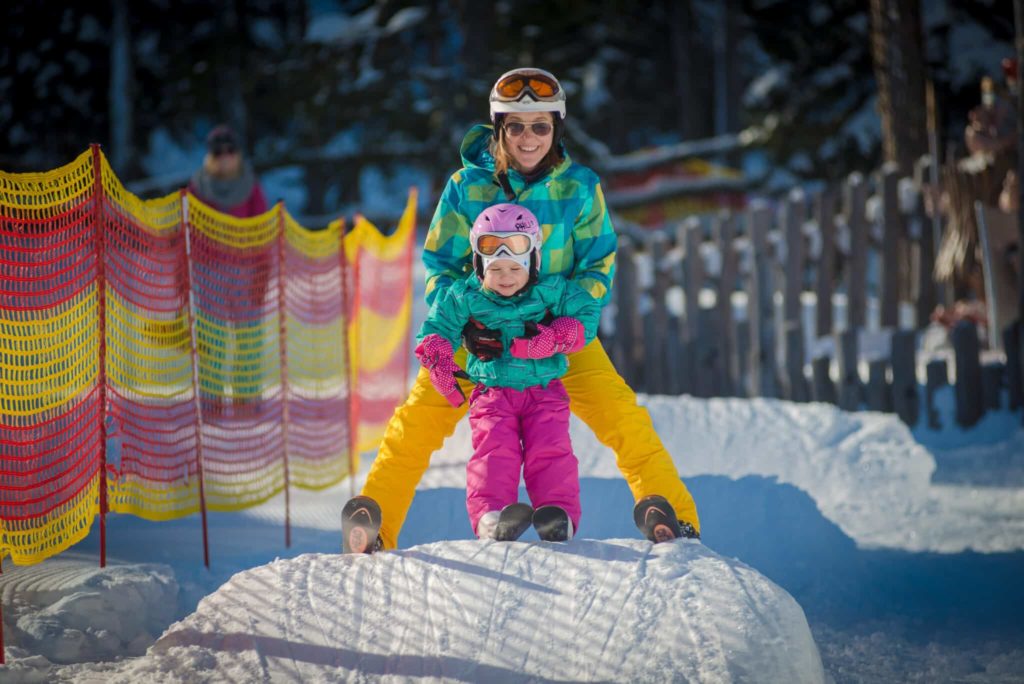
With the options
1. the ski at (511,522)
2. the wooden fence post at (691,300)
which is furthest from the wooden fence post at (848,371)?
the ski at (511,522)

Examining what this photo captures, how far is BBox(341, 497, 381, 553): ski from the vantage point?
368cm

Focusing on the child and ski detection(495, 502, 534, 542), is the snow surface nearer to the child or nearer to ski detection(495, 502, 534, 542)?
Result: ski detection(495, 502, 534, 542)

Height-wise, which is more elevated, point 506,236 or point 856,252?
point 856,252

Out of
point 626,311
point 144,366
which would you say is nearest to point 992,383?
point 626,311

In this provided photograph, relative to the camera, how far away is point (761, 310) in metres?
8.63

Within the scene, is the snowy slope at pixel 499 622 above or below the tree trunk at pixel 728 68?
below

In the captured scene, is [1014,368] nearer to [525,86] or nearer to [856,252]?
[856,252]

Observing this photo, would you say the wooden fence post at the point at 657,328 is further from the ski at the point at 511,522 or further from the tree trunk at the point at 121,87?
the tree trunk at the point at 121,87

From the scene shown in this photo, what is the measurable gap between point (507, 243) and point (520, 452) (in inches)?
30.2

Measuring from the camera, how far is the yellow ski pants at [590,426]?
3.78 metres

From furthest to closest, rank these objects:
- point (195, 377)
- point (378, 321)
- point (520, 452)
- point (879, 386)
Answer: point (378, 321) → point (879, 386) → point (195, 377) → point (520, 452)

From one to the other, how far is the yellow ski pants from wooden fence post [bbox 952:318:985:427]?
3.76m

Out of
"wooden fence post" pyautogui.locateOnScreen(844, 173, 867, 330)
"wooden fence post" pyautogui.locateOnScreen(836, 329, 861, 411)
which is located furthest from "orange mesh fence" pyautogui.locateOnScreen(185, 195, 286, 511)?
"wooden fence post" pyautogui.locateOnScreen(844, 173, 867, 330)

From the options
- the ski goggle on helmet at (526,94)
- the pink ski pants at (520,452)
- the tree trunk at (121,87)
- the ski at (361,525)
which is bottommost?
the ski at (361,525)
